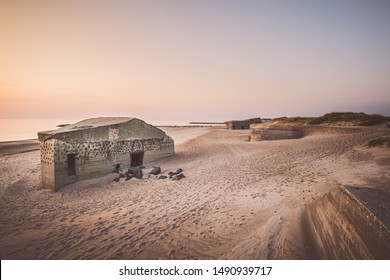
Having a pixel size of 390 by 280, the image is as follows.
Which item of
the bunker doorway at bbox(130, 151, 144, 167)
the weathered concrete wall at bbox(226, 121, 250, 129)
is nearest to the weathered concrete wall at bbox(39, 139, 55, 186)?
the bunker doorway at bbox(130, 151, 144, 167)

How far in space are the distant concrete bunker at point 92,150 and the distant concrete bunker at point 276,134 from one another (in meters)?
13.8

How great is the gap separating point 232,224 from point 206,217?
3.44ft

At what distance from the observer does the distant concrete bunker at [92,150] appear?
1113 cm

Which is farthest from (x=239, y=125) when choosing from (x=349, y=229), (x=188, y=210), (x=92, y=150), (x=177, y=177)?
(x=349, y=229)

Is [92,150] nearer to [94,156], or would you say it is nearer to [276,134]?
[94,156]

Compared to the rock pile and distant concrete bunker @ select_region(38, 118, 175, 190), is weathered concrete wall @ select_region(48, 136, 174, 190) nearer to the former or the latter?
distant concrete bunker @ select_region(38, 118, 175, 190)

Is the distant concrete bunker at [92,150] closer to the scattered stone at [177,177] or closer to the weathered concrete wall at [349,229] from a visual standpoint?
the scattered stone at [177,177]

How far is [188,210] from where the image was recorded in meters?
7.45

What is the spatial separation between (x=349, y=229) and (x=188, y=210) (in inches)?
198

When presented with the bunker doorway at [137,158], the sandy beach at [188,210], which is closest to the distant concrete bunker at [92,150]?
the bunker doorway at [137,158]

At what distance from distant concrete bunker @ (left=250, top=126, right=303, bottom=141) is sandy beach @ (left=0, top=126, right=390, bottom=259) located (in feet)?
31.6

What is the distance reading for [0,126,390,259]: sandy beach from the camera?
5.06 metres
